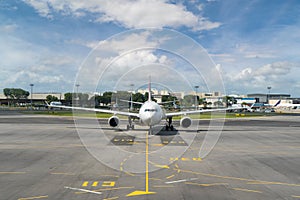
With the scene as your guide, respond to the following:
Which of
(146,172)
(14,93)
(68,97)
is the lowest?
(146,172)

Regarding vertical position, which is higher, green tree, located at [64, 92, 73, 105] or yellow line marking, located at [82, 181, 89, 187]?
green tree, located at [64, 92, 73, 105]

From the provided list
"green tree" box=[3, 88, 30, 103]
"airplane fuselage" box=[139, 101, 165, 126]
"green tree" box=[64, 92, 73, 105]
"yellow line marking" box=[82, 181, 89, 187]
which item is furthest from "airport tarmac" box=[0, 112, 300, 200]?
"green tree" box=[3, 88, 30, 103]

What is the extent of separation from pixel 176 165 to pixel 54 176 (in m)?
7.62

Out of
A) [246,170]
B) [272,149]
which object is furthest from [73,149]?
[272,149]

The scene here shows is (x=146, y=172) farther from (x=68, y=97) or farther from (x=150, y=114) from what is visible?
(x=68, y=97)

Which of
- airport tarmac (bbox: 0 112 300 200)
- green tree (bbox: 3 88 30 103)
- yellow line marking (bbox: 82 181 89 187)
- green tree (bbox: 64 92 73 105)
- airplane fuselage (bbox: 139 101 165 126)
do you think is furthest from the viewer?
green tree (bbox: 3 88 30 103)

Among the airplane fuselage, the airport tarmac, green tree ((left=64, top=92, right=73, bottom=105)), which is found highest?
green tree ((left=64, top=92, right=73, bottom=105))

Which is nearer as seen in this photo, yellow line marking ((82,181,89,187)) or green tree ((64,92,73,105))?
yellow line marking ((82,181,89,187))

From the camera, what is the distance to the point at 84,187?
1173 cm

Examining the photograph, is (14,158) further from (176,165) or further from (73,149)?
(176,165)

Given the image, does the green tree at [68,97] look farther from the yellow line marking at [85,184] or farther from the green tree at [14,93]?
the yellow line marking at [85,184]

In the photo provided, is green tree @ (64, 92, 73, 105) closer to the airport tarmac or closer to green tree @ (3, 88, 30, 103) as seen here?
green tree @ (3, 88, 30, 103)

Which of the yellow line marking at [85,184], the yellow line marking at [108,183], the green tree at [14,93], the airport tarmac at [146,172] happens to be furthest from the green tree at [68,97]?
the yellow line marking at [108,183]

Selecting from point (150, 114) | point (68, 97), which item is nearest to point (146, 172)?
point (150, 114)
